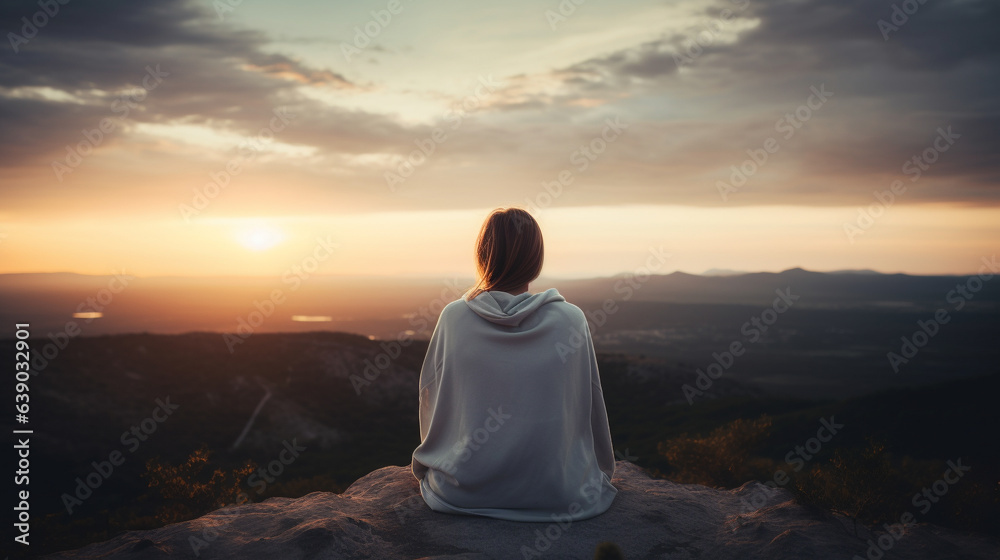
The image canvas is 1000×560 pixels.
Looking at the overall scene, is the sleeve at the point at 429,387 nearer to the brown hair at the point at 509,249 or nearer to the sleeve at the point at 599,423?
the brown hair at the point at 509,249

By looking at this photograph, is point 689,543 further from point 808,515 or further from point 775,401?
point 775,401

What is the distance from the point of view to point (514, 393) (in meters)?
5.01

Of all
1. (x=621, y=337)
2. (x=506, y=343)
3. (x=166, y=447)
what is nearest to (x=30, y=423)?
(x=166, y=447)

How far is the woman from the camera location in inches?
197

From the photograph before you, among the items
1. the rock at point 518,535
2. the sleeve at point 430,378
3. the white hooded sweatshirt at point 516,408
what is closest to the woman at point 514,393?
the white hooded sweatshirt at point 516,408

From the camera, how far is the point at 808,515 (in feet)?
19.0

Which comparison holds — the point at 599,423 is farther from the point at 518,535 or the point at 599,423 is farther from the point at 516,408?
the point at 518,535

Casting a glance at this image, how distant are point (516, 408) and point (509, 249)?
4.73ft

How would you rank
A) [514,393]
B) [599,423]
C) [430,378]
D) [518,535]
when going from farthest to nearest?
[430,378] → [599,423] → [514,393] → [518,535]

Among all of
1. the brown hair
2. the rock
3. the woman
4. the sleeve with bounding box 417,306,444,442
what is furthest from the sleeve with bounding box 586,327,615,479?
the sleeve with bounding box 417,306,444,442

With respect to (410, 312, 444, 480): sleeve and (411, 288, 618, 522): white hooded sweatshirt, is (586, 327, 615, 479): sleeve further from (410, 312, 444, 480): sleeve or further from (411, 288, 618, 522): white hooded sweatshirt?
(410, 312, 444, 480): sleeve

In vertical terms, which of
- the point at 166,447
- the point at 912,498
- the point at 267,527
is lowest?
the point at 166,447

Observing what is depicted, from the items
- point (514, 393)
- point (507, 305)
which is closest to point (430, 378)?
point (514, 393)

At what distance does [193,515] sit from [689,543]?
627 centimetres
